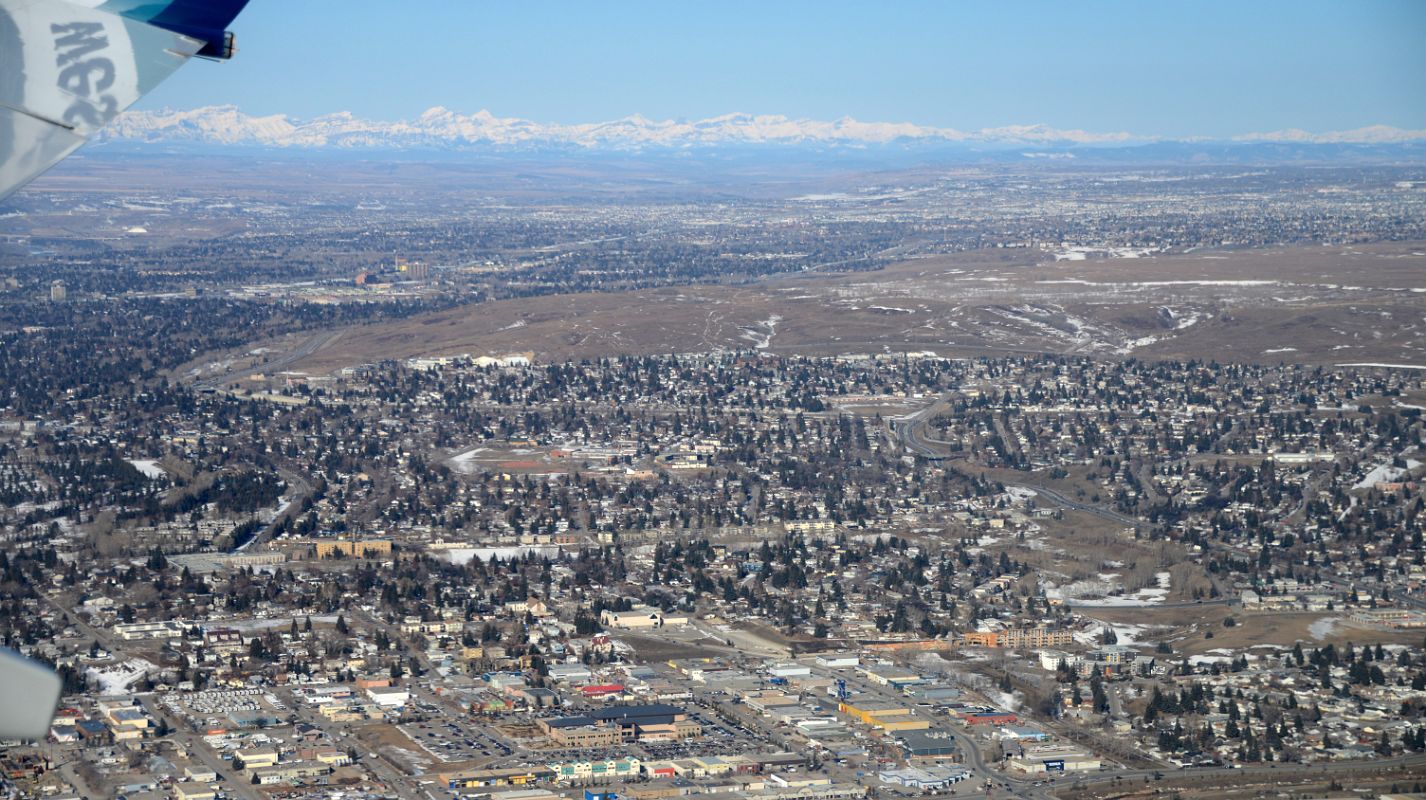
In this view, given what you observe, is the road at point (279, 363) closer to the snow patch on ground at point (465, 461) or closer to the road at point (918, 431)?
the snow patch on ground at point (465, 461)

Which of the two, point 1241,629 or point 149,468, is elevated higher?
point 149,468

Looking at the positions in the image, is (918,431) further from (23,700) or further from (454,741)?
(23,700)

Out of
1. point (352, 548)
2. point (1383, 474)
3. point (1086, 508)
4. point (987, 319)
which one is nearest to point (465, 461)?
point (352, 548)

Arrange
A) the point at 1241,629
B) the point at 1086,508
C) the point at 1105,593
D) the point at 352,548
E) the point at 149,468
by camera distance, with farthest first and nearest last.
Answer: the point at 149,468 → the point at 1086,508 → the point at 352,548 → the point at 1105,593 → the point at 1241,629

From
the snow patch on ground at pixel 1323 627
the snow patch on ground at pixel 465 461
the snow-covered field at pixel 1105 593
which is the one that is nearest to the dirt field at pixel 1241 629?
the snow patch on ground at pixel 1323 627

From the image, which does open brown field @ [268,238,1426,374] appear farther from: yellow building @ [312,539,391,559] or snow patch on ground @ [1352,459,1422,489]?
yellow building @ [312,539,391,559]

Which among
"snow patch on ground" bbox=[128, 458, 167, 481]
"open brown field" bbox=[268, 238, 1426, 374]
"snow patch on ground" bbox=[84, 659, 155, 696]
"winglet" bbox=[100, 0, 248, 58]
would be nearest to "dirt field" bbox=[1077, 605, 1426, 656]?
"snow patch on ground" bbox=[84, 659, 155, 696]

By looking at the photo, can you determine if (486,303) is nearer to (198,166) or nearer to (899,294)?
(899,294)
